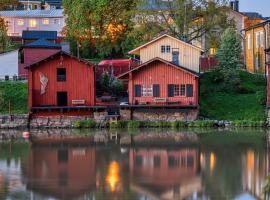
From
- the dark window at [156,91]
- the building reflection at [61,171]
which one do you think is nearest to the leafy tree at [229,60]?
the dark window at [156,91]

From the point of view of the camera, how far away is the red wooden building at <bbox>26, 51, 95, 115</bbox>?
56875mm

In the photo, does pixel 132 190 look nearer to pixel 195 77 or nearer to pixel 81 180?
pixel 81 180

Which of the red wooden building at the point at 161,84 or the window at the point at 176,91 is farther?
the window at the point at 176,91

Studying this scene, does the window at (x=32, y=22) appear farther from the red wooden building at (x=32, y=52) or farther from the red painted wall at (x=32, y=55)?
the red painted wall at (x=32, y=55)

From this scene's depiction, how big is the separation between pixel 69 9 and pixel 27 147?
3784cm

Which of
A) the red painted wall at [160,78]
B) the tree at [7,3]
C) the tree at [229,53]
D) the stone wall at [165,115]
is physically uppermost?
the tree at [7,3]

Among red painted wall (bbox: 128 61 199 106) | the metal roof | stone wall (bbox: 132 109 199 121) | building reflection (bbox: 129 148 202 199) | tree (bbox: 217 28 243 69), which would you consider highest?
the metal roof

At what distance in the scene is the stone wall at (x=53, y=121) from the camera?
55156 mm

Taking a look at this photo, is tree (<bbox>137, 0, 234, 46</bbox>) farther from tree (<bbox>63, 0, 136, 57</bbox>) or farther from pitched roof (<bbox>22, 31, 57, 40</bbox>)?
pitched roof (<bbox>22, 31, 57, 40</bbox>)

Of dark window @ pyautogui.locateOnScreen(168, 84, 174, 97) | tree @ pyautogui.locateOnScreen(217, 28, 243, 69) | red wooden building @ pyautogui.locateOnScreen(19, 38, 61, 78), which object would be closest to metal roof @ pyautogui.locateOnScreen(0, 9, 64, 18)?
red wooden building @ pyautogui.locateOnScreen(19, 38, 61, 78)

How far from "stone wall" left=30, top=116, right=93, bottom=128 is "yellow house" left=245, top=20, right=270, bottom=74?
19.4 m

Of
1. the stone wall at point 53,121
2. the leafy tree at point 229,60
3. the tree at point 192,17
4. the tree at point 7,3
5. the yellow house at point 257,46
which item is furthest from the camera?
the tree at point 7,3

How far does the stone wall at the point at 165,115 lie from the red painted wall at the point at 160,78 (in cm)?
110

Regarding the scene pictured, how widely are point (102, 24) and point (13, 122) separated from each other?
23727 millimetres
